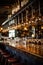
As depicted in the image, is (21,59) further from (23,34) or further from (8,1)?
(23,34)

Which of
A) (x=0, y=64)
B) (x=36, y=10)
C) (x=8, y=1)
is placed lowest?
(x=0, y=64)

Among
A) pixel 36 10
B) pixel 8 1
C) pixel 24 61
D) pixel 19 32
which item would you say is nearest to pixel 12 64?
pixel 24 61

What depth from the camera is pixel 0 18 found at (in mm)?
19922

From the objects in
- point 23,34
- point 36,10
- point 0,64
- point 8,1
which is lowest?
point 0,64

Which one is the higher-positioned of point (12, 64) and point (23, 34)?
point (23, 34)

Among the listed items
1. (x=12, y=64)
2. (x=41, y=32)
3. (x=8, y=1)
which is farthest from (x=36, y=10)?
(x=41, y=32)

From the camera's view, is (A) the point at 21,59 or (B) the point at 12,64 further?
(A) the point at 21,59

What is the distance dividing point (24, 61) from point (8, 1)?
205 inches

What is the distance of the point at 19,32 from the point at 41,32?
13.0ft

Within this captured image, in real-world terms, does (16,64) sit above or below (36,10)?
below

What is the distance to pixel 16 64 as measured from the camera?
472 cm

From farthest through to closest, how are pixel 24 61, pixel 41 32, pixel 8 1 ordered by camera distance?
pixel 41 32 < pixel 8 1 < pixel 24 61

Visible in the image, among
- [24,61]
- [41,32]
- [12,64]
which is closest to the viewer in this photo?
[12,64]

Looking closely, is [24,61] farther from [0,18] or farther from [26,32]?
[0,18]
